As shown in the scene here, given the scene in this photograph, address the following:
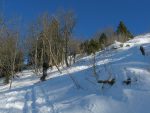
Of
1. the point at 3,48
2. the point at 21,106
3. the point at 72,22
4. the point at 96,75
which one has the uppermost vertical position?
the point at 72,22

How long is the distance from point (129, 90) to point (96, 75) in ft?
12.1

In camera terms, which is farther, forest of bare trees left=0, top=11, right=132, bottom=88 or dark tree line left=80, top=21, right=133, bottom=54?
dark tree line left=80, top=21, right=133, bottom=54

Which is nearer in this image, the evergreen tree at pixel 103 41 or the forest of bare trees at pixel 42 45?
the forest of bare trees at pixel 42 45

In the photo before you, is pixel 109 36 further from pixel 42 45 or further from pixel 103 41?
pixel 42 45

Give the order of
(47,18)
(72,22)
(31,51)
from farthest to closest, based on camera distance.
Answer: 1. (31,51)
2. (72,22)
3. (47,18)

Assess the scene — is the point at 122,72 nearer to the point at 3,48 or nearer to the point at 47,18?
the point at 3,48

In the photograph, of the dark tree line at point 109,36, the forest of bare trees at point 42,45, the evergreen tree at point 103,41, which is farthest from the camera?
the dark tree line at point 109,36

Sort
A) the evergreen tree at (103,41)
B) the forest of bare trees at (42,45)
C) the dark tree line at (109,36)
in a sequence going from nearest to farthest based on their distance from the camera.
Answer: the forest of bare trees at (42,45) → the evergreen tree at (103,41) → the dark tree line at (109,36)

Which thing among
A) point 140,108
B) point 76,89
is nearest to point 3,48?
point 76,89

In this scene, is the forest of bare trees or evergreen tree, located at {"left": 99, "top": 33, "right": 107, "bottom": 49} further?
evergreen tree, located at {"left": 99, "top": 33, "right": 107, "bottom": 49}

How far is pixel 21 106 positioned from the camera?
1330 cm

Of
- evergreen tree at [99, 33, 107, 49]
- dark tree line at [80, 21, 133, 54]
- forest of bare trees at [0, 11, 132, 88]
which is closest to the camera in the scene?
forest of bare trees at [0, 11, 132, 88]

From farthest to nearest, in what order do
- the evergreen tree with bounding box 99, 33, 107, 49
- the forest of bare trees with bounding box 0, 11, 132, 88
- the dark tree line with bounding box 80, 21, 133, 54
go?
the dark tree line with bounding box 80, 21, 133, 54 < the evergreen tree with bounding box 99, 33, 107, 49 < the forest of bare trees with bounding box 0, 11, 132, 88

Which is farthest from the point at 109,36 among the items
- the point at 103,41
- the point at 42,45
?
the point at 42,45
